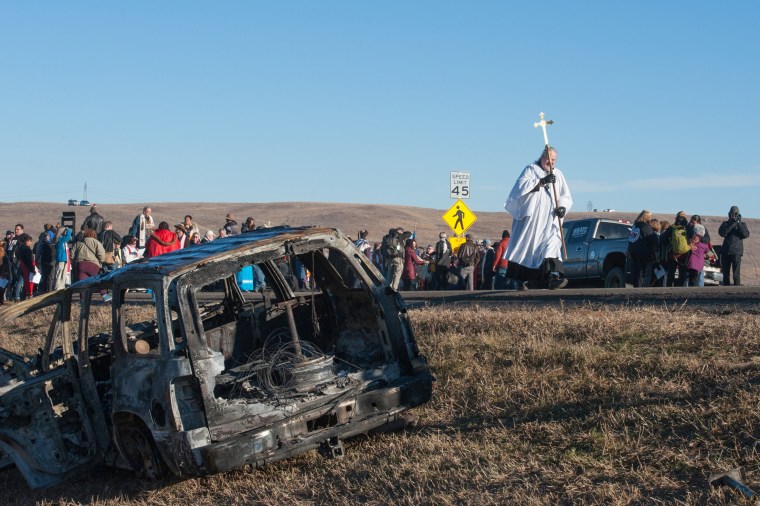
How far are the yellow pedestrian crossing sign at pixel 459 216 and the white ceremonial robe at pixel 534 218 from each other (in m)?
8.82

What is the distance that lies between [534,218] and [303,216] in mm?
68506

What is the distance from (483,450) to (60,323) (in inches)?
145

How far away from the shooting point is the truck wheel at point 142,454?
732cm

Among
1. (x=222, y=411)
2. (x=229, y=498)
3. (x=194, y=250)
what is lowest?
(x=229, y=498)

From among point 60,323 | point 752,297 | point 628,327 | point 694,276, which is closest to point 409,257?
point 694,276

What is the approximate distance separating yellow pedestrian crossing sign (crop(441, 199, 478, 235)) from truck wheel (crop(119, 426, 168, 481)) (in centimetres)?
1501

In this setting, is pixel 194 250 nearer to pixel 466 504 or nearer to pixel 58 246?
pixel 466 504

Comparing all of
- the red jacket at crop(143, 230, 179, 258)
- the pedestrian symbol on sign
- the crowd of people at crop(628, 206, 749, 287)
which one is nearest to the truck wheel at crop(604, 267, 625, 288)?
the crowd of people at crop(628, 206, 749, 287)

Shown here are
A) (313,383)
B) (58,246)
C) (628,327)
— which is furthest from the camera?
(58,246)

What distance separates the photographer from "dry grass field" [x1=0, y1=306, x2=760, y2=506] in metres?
6.27

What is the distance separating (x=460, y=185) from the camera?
22.2 m

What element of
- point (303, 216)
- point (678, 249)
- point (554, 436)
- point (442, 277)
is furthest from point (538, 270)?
point (303, 216)

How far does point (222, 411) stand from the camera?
272 inches

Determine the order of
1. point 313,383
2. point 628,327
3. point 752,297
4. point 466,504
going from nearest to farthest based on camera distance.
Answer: point 466,504
point 313,383
point 628,327
point 752,297
